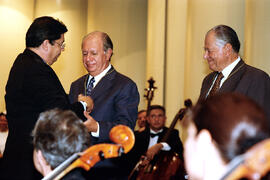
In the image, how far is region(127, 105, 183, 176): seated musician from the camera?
651 centimetres

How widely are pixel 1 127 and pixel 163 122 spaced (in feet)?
8.26

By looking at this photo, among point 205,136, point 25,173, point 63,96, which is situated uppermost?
point 205,136

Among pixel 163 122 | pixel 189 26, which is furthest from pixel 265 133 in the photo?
pixel 189 26

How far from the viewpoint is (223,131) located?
1.49 m

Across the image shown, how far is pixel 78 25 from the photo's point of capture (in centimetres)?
847

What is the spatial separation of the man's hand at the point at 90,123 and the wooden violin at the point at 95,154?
135cm

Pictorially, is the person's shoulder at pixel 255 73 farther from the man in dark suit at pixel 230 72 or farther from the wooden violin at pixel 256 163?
the wooden violin at pixel 256 163

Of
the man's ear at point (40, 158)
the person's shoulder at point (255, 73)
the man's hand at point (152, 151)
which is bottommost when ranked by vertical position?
the man's hand at point (152, 151)

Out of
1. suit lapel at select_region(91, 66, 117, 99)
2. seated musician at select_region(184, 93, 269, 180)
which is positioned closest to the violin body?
suit lapel at select_region(91, 66, 117, 99)

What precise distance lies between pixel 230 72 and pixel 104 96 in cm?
100

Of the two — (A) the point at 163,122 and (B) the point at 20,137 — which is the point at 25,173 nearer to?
(B) the point at 20,137

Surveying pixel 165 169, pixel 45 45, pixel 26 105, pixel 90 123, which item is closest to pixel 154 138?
pixel 165 169

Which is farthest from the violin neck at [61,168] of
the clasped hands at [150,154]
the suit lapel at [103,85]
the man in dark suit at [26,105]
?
the clasped hands at [150,154]

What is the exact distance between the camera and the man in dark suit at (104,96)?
378 centimetres
